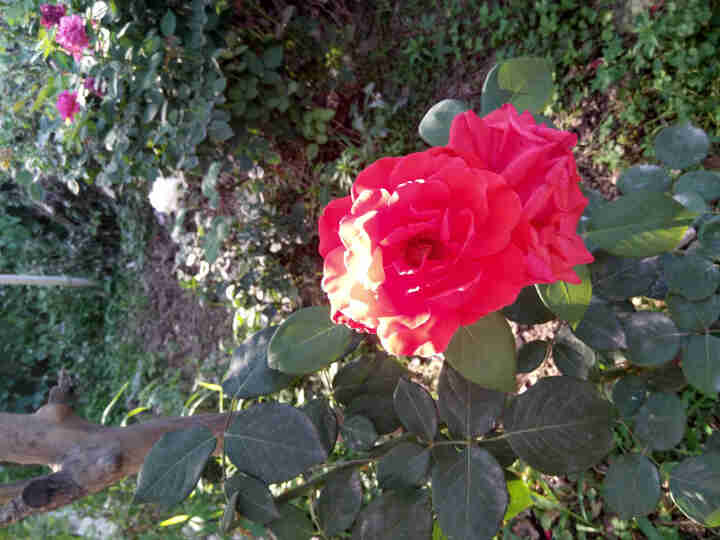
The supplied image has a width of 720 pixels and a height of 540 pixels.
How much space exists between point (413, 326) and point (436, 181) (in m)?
0.12

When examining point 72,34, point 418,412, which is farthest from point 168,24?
point 418,412

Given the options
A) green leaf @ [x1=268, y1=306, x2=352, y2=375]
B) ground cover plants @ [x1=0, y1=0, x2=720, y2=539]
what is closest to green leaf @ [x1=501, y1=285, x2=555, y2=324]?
ground cover plants @ [x1=0, y1=0, x2=720, y2=539]

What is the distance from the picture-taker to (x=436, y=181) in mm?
373

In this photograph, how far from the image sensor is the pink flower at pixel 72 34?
50.7 inches

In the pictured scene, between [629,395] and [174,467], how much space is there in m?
0.62

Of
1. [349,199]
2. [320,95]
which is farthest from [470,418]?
[320,95]

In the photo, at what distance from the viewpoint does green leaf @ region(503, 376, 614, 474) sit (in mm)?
521

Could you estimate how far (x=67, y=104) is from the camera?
142 centimetres

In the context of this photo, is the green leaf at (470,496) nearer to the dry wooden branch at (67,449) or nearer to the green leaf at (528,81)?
the dry wooden branch at (67,449)

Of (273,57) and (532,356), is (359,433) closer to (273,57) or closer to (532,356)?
(532,356)

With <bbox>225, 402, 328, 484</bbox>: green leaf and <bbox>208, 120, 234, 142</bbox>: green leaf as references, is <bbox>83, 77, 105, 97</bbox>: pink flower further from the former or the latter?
<bbox>225, 402, 328, 484</bbox>: green leaf

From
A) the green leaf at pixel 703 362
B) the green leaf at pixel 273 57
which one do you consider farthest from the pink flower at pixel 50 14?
the green leaf at pixel 703 362

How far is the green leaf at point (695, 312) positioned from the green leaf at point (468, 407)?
0.91 ft

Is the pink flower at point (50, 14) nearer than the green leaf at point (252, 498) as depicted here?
No
